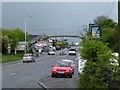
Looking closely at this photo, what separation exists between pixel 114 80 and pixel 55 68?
2383 cm

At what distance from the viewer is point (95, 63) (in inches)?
601

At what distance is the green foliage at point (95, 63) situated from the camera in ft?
44.0

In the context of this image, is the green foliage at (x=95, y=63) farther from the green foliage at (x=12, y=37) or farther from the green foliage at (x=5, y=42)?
the green foliage at (x=12, y=37)

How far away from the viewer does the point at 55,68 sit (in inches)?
1330

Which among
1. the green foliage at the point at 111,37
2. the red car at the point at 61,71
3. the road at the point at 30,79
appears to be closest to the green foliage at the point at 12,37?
the green foliage at the point at 111,37

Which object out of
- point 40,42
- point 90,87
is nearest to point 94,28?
point 90,87

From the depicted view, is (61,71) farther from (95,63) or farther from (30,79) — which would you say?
(95,63)

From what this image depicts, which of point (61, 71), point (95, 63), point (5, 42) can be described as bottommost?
point (61, 71)

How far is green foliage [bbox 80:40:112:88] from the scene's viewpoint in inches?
528

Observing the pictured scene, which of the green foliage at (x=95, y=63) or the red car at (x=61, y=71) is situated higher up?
the green foliage at (x=95, y=63)

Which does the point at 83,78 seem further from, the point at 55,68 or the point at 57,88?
the point at 55,68

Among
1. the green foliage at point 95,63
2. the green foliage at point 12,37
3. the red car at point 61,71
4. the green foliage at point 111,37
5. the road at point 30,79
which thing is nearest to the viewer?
the green foliage at point 95,63

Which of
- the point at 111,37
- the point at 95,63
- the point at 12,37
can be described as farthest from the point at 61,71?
the point at 12,37

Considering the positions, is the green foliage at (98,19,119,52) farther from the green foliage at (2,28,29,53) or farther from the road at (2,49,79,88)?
the green foliage at (2,28,29,53)
